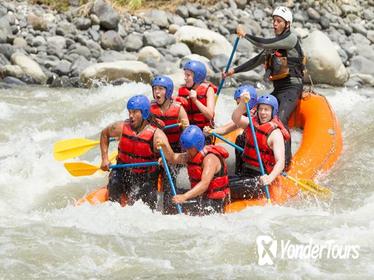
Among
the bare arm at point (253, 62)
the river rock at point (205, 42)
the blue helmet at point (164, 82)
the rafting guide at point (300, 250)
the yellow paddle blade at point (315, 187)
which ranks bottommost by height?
the river rock at point (205, 42)

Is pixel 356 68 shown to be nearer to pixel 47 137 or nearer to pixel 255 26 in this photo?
pixel 255 26

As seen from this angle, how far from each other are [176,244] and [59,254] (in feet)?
2.99

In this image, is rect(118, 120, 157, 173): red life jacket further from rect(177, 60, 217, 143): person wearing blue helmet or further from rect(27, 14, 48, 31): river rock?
rect(27, 14, 48, 31): river rock

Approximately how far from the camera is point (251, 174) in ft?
22.9

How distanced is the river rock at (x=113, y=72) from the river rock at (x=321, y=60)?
9.61 ft

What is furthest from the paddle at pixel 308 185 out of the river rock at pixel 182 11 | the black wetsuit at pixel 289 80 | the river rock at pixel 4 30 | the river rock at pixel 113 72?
the river rock at pixel 182 11

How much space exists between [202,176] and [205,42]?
8068mm

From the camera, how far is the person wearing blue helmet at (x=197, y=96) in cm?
757

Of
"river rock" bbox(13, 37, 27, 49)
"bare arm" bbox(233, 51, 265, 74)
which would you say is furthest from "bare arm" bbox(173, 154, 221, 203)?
"river rock" bbox(13, 37, 27, 49)

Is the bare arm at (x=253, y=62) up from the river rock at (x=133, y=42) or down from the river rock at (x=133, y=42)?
up

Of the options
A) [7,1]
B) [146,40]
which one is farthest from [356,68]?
[7,1]

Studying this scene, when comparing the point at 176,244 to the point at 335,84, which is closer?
the point at 176,244

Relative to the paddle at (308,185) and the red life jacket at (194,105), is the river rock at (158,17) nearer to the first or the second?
the red life jacket at (194,105)

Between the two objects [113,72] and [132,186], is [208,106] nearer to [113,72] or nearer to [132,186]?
[132,186]
